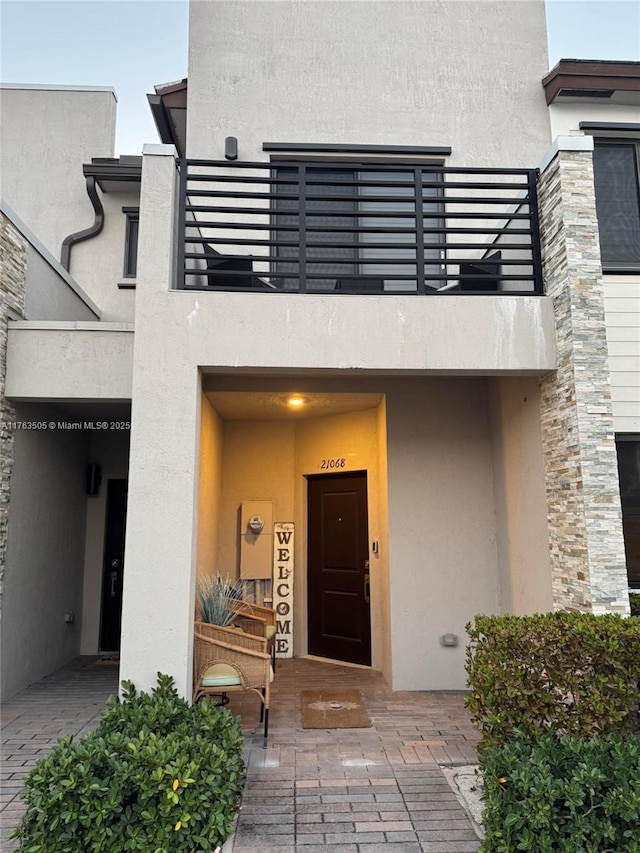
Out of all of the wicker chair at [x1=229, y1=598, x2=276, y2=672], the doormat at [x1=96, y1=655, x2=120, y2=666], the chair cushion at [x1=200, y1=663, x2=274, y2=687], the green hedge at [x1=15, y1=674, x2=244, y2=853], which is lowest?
the doormat at [x1=96, y1=655, x2=120, y2=666]

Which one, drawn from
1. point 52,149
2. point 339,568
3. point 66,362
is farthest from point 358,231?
point 52,149

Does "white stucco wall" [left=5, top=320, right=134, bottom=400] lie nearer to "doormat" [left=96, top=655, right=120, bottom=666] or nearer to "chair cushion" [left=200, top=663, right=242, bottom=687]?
"chair cushion" [left=200, top=663, right=242, bottom=687]

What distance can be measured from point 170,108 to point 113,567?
6.32m

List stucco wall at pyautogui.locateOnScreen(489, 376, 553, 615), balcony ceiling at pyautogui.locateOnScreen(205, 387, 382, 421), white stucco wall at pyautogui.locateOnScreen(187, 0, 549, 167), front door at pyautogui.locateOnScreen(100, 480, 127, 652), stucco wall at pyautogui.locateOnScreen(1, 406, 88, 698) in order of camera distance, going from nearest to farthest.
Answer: stucco wall at pyautogui.locateOnScreen(489, 376, 553, 615), stucco wall at pyautogui.locateOnScreen(1, 406, 88, 698), balcony ceiling at pyautogui.locateOnScreen(205, 387, 382, 421), white stucco wall at pyautogui.locateOnScreen(187, 0, 549, 167), front door at pyautogui.locateOnScreen(100, 480, 127, 652)

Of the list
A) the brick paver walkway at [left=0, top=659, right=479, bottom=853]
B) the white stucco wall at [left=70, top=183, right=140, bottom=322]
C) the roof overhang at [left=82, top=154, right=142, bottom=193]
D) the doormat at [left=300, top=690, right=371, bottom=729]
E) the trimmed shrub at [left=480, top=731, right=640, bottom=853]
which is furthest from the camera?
the white stucco wall at [left=70, top=183, right=140, bottom=322]

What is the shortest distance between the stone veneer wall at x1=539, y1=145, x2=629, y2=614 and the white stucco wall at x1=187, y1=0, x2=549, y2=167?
9.78 ft

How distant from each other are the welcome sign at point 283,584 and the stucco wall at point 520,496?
8.77 feet

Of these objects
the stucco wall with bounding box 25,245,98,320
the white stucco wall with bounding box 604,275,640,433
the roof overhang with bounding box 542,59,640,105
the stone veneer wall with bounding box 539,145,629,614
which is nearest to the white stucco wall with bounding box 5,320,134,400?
the stucco wall with bounding box 25,245,98,320

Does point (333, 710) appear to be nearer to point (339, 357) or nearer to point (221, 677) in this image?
point (221, 677)

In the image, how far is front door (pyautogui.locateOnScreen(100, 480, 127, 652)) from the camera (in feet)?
23.5

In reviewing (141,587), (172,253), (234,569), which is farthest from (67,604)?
(172,253)

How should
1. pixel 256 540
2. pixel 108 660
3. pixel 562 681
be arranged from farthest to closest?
1. pixel 256 540
2. pixel 108 660
3. pixel 562 681

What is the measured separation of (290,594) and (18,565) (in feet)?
10.4

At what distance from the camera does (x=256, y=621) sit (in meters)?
5.44
